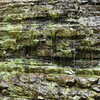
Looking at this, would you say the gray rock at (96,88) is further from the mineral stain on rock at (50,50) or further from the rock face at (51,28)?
the rock face at (51,28)

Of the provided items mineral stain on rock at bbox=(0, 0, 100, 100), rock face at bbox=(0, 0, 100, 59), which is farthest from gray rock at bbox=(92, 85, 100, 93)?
rock face at bbox=(0, 0, 100, 59)

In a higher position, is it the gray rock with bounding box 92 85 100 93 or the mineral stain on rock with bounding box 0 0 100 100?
the mineral stain on rock with bounding box 0 0 100 100

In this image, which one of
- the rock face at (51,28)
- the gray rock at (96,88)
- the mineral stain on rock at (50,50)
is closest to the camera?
the gray rock at (96,88)

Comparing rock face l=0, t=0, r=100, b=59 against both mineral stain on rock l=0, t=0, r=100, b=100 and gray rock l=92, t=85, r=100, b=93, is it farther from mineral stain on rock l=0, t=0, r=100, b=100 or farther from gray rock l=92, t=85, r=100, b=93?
gray rock l=92, t=85, r=100, b=93

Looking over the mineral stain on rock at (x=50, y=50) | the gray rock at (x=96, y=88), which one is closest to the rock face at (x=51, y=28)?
the mineral stain on rock at (x=50, y=50)

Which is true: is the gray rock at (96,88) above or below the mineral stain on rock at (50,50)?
below

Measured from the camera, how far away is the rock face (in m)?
10.5

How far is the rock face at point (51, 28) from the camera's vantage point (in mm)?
10469

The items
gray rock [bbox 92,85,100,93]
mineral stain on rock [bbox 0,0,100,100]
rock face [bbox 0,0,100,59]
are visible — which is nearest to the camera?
gray rock [bbox 92,85,100,93]

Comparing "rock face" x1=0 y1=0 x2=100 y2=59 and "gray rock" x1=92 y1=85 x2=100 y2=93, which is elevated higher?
"rock face" x1=0 y1=0 x2=100 y2=59

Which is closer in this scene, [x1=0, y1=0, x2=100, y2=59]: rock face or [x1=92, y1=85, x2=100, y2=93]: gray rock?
[x1=92, y1=85, x2=100, y2=93]: gray rock

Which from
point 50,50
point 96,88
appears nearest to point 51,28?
point 50,50

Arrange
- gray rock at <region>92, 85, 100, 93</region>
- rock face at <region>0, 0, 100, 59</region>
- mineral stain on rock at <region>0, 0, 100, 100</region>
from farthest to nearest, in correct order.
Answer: rock face at <region>0, 0, 100, 59</region>, mineral stain on rock at <region>0, 0, 100, 100</region>, gray rock at <region>92, 85, 100, 93</region>

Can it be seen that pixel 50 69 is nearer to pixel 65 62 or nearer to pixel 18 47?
pixel 65 62
